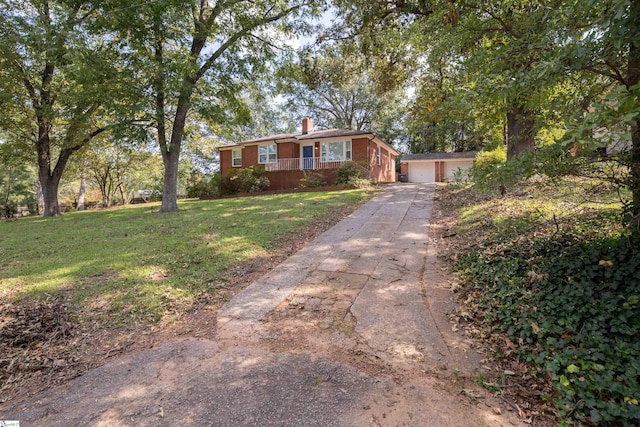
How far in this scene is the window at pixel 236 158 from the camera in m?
24.0

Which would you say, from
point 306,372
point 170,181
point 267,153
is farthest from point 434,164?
point 306,372

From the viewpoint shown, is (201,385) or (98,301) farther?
(98,301)

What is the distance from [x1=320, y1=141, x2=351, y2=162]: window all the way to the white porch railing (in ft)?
1.68

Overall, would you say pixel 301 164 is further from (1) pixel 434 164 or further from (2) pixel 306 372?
(2) pixel 306 372

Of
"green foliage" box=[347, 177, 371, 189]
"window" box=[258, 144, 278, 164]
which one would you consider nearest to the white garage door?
"window" box=[258, 144, 278, 164]

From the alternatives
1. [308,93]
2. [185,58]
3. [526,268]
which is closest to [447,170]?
[308,93]

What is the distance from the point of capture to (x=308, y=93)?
556 inches

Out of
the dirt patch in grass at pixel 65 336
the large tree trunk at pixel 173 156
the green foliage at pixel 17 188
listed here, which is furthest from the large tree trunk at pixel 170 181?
A: the green foliage at pixel 17 188

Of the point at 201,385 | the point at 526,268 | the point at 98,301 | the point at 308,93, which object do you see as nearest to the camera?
the point at 201,385

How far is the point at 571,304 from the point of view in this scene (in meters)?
2.71

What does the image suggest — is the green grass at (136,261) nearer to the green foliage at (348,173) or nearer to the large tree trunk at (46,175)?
the green foliage at (348,173)

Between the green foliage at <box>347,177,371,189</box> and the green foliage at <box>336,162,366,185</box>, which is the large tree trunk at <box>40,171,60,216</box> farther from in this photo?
the green foliage at <box>347,177,371,189</box>

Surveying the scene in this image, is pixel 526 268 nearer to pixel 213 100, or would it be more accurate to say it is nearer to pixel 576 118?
pixel 576 118

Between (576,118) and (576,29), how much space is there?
1194 millimetres
